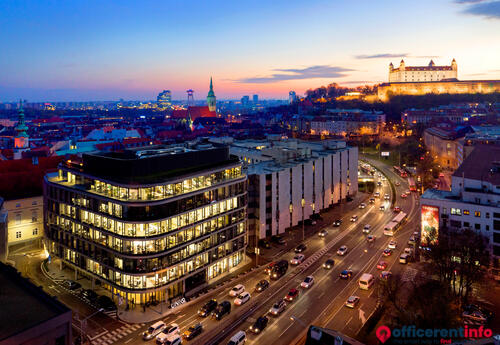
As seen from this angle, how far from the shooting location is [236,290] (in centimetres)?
4772

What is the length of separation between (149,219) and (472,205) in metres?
46.2

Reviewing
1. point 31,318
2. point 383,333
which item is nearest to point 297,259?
point 383,333

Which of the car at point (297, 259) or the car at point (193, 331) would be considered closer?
the car at point (193, 331)

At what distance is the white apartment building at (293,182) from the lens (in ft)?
216

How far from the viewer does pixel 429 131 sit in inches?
6329

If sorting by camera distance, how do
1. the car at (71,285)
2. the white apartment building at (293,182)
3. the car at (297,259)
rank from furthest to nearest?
the white apartment building at (293,182) → the car at (297,259) → the car at (71,285)

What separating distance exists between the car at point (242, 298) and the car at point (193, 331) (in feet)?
21.0

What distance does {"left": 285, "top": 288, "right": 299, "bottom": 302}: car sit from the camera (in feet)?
151

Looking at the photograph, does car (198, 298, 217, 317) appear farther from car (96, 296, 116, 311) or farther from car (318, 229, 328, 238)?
car (318, 229, 328, 238)

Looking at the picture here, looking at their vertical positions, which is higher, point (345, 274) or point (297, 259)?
point (297, 259)

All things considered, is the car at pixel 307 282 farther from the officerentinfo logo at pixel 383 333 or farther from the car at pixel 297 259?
the officerentinfo logo at pixel 383 333

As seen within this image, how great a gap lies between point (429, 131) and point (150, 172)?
145286 millimetres

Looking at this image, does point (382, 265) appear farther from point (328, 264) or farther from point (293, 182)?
point (293, 182)

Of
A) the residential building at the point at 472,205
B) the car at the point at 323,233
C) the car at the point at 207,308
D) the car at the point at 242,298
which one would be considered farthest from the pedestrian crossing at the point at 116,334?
the residential building at the point at 472,205
